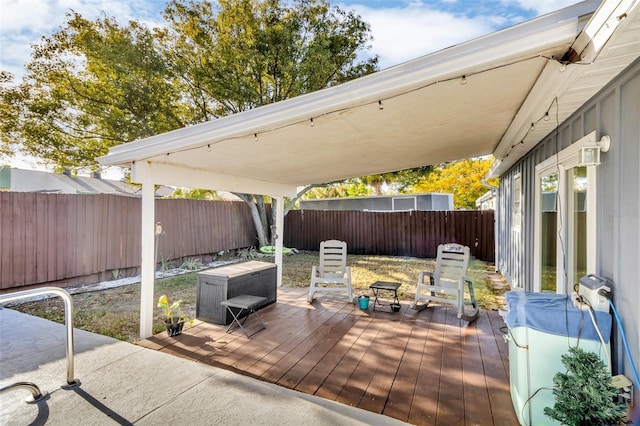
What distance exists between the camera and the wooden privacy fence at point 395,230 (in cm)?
1007

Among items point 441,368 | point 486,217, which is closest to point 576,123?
point 441,368

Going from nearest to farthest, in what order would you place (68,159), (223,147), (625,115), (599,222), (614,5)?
(614,5) < (625,115) < (599,222) < (223,147) < (68,159)

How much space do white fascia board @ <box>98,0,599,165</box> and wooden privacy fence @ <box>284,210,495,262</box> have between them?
8924 mm

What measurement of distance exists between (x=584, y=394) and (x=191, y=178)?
435 centimetres

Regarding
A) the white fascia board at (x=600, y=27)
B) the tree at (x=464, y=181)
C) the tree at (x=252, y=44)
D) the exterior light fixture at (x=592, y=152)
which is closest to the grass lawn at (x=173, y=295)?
the exterior light fixture at (x=592, y=152)

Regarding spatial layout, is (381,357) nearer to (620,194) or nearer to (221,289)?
(221,289)

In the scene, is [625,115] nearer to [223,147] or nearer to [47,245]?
[223,147]

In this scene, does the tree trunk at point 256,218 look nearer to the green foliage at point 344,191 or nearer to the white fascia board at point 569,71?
the white fascia board at point 569,71

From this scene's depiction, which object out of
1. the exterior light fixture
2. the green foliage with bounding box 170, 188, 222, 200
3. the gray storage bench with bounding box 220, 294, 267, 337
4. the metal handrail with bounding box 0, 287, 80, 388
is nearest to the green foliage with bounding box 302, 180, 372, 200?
the green foliage with bounding box 170, 188, 222, 200

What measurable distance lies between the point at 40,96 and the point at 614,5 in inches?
432

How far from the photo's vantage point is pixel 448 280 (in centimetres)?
475

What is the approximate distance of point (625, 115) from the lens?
2.01 m

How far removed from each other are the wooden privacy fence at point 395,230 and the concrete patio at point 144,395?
30.0ft

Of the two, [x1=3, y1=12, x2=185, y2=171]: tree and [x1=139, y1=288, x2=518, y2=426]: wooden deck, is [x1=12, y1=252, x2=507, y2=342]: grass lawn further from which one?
[x1=3, y1=12, x2=185, y2=171]: tree
